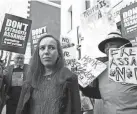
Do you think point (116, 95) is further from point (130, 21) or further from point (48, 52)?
point (130, 21)

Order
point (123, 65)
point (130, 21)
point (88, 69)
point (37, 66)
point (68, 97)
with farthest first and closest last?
point (130, 21)
point (88, 69)
point (123, 65)
point (37, 66)
point (68, 97)

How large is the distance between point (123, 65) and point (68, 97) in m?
0.96

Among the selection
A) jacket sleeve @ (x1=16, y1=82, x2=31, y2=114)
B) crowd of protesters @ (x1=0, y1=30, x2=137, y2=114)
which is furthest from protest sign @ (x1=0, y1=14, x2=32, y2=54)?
jacket sleeve @ (x1=16, y1=82, x2=31, y2=114)

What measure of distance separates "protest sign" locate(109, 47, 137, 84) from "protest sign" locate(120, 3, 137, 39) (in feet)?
1.80

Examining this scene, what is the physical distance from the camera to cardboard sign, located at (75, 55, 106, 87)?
267 cm

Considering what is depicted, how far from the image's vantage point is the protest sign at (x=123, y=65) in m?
2.38

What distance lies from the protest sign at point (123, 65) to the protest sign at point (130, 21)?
0.55 m

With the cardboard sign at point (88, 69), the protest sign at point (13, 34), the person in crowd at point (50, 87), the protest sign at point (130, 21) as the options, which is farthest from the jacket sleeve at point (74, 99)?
the protest sign at point (13, 34)

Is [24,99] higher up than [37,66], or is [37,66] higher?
[37,66]

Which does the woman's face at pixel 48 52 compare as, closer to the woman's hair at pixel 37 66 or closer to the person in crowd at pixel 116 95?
the woman's hair at pixel 37 66

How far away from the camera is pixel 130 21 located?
116 inches

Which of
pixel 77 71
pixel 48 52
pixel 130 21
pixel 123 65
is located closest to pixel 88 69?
pixel 77 71

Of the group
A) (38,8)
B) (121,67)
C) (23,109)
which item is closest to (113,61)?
(121,67)

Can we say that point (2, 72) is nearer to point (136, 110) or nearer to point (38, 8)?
point (136, 110)
